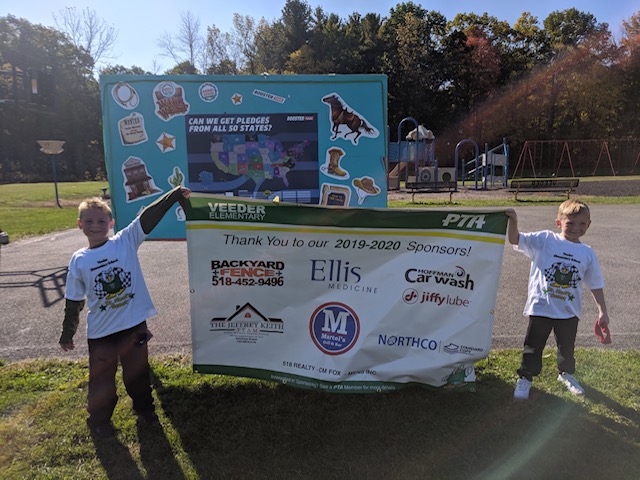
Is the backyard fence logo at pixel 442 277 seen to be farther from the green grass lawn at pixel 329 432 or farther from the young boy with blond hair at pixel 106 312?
the young boy with blond hair at pixel 106 312

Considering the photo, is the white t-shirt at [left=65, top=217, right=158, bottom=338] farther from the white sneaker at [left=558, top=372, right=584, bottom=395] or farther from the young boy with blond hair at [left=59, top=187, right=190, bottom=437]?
the white sneaker at [left=558, top=372, right=584, bottom=395]

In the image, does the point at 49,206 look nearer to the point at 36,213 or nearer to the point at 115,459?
the point at 36,213

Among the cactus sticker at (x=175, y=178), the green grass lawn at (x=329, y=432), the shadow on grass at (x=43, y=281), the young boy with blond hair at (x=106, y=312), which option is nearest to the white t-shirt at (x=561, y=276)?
the green grass lawn at (x=329, y=432)

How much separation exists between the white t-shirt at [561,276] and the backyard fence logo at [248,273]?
1911 millimetres

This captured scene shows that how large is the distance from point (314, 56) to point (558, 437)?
53.4m

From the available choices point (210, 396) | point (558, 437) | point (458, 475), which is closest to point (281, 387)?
point (210, 396)

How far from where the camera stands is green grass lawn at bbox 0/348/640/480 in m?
2.77

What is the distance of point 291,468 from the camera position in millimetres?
2771

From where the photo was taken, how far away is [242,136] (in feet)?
14.4

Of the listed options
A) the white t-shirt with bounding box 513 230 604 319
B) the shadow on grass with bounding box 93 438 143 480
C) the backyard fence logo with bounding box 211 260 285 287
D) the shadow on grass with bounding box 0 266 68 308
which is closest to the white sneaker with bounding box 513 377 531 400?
the white t-shirt with bounding box 513 230 604 319

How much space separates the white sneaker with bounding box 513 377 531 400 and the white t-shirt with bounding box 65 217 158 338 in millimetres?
2782

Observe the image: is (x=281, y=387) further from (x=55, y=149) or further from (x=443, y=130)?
(x=443, y=130)

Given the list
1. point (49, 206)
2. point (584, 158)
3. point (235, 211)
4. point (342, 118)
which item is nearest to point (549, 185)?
point (342, 118)

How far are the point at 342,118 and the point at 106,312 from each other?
8.76 feet
